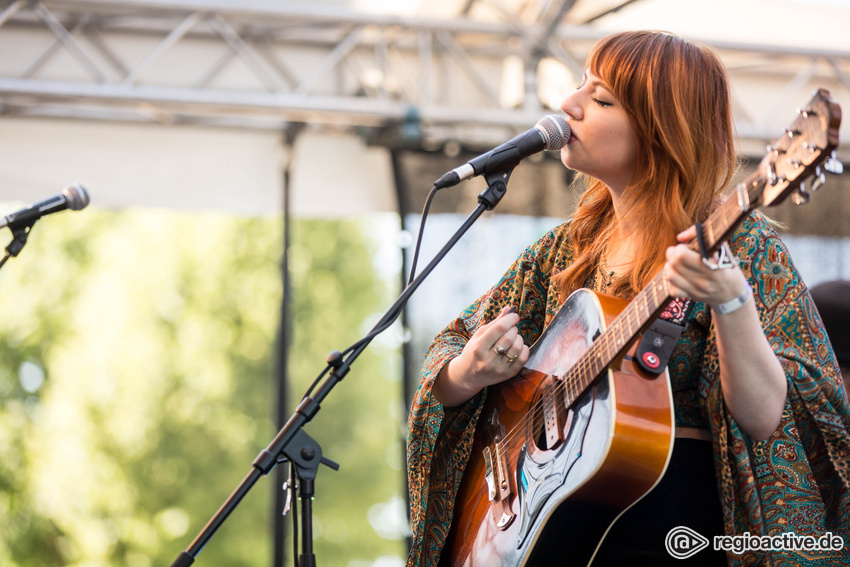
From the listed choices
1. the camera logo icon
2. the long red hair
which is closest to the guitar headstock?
the long red hair

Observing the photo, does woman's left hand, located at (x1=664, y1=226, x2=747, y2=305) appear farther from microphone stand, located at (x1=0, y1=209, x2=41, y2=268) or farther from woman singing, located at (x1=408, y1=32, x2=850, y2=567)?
microphone stand, located at (x1=0, y1=209, x2=41, y2=268)

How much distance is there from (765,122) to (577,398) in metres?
3.71

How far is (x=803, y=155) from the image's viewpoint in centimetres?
130

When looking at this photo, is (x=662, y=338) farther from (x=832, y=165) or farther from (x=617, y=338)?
(x=832, y=165)

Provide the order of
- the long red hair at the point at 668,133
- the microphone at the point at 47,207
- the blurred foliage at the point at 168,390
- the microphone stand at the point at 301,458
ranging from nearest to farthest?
the microphone stand at the point at 301,458 < the long red hair at the point at 668,133 < the microphone at the point at 47,207 < the blurred foliage at the point at 168,390

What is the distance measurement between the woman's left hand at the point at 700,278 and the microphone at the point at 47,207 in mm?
1794

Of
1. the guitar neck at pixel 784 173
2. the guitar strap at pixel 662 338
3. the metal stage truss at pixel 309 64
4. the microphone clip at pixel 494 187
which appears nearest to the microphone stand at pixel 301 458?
the microphone clip at pixel 494 187

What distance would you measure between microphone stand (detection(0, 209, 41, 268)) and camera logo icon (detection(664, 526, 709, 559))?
1.87 meters

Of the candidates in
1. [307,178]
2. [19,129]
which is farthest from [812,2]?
[19,129]

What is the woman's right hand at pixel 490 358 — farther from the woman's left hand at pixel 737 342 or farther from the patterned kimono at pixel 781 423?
the woman's left hand at pixel 737 342

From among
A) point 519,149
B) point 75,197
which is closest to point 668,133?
point 519,149

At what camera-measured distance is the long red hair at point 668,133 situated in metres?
1.79

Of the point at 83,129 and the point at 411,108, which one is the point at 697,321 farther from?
the point at 83,129

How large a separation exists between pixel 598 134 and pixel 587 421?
0.64m
